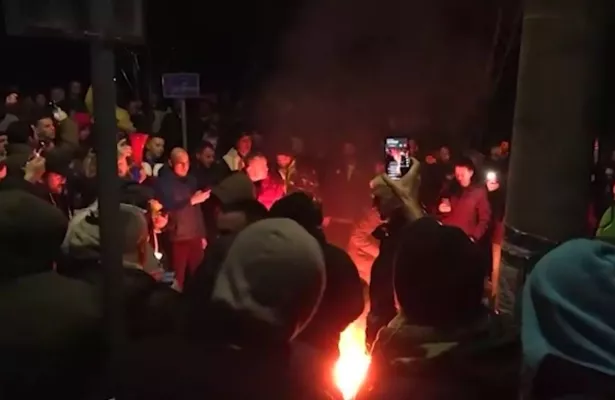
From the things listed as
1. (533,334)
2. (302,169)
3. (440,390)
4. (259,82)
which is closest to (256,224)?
(440,390)

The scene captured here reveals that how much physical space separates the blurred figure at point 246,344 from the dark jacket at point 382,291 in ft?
7.89

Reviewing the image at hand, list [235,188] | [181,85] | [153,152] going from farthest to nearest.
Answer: [181,85]
[153,152]
[235,188]

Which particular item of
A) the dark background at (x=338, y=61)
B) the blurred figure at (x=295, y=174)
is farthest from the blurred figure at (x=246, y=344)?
the dark background at (x=338, y=61)

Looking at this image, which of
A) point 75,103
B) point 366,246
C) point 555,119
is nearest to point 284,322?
point 555,119

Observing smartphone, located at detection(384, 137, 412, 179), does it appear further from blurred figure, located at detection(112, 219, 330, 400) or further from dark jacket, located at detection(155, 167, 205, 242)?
blurred figure, located at detection(112, 219, 330, 400)

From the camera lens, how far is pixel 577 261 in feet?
8.17

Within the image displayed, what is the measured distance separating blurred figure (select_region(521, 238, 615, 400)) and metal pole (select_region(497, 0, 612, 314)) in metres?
0.97

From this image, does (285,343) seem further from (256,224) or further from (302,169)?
(302,169)

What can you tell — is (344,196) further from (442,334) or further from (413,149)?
(442,334)

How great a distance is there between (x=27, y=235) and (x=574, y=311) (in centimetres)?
199

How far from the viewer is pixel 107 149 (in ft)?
9.34

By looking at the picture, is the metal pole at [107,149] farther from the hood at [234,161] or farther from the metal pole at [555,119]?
the hood at [234,161]

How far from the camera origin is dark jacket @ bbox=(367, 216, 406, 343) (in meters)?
5.38

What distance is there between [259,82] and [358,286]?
55.7 feet
